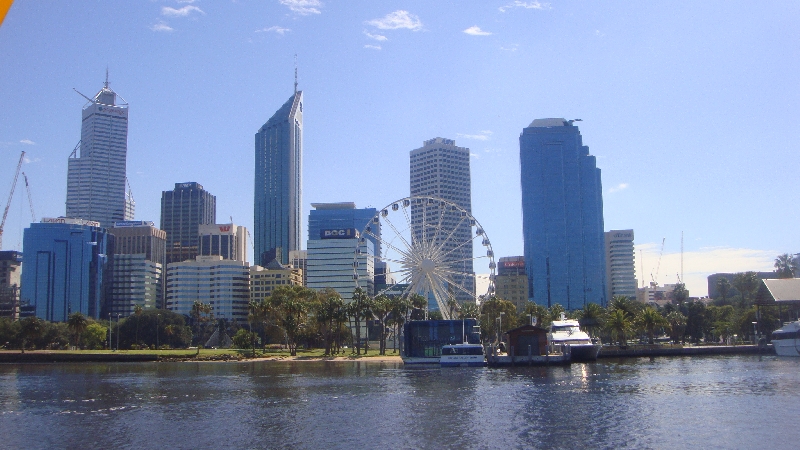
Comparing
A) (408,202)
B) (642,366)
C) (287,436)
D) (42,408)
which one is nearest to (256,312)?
(408,202)

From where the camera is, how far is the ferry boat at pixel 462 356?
440 ft

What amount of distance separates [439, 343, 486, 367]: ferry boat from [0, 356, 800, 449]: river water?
16.9 m

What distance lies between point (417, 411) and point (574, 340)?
278ft

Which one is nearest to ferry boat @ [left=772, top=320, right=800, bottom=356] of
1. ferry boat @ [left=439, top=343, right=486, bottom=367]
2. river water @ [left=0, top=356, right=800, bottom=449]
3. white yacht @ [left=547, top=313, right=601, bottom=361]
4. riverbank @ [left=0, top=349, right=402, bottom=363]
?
white yacht @ [left=547, top=313, right=601, bottom=361]

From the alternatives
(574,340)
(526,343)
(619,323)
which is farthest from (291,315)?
(619,323)

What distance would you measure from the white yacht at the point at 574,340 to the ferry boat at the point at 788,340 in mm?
41689

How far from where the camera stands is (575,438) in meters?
55.9

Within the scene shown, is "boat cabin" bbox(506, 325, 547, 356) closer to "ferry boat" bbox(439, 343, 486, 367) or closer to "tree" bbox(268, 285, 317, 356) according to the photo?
"ferry boat" bbox(439, 343, 486, 367)

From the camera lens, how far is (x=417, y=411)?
71.9 m

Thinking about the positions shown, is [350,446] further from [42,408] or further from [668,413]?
[42,408]

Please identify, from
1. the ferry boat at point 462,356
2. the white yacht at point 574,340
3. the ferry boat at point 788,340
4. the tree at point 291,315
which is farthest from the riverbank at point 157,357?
the ferry boat at point 788,340

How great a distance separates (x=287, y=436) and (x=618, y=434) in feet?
85.8

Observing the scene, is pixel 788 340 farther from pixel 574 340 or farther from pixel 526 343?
pixel 526 343

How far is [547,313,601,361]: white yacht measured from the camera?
14575 centimetres
